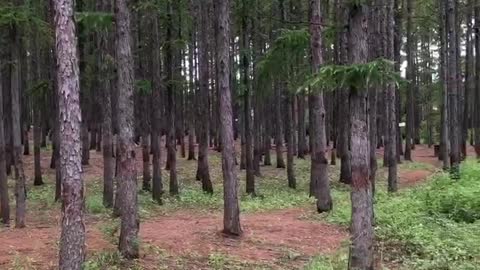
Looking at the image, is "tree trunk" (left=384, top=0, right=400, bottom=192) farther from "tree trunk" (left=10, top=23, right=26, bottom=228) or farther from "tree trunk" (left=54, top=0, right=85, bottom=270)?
"tree trunk" (left=54, top=0, right=85, bottom=270)

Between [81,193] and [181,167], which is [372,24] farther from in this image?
[81,193]

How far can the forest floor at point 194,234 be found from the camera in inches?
383

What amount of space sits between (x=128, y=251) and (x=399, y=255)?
5037mm

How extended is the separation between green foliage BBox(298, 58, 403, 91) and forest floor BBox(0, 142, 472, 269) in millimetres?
3691

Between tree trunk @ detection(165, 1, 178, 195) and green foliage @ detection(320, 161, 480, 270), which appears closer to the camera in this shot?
green foliage @ detection(320, 161, 480, 270)

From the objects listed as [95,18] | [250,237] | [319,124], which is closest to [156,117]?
[319,124]

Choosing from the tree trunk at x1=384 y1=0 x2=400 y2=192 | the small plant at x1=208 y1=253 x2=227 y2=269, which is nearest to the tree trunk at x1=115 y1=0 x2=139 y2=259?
the small plant at x1=208 y1=253 x2=227 y2=269

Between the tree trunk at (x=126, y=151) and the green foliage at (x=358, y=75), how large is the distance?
335cm

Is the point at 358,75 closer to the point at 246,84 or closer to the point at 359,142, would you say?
the point at 359,142

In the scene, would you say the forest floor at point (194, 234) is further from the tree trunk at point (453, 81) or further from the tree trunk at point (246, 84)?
the tree trunk at point (453, 81)

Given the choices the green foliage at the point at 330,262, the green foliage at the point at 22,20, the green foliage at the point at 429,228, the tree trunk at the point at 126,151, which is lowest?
the green foliage at the point at 330,262

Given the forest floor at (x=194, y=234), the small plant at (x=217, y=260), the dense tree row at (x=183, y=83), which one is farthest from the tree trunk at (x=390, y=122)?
the small plant at (x=217, y=260)

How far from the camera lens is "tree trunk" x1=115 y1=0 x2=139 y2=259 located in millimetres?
9484

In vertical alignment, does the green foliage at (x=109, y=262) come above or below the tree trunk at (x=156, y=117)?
below
